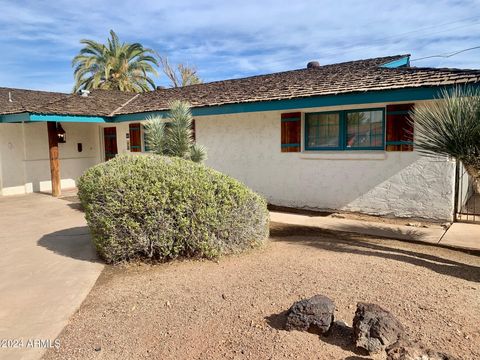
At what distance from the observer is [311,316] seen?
3.08 meters

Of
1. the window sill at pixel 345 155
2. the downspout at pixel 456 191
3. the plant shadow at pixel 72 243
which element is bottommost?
the plant shadow at pixel 72 243

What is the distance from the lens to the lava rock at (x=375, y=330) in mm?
2766

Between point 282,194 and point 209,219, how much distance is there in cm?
493

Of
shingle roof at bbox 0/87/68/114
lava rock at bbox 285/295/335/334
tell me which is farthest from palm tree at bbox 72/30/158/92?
lava rock at bbox 285/295/335/334

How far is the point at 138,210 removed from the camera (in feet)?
16.1

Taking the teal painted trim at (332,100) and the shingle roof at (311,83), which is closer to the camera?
the teal painted trim at (332,100)

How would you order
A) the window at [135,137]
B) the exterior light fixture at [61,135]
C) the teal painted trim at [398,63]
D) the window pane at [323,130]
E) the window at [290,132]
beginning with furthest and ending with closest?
the exterior light fixture at [61,135]
the window at [135,137]
the teal painted trim at [398,63]
the window at [290,132]
the window pane at [323,130]

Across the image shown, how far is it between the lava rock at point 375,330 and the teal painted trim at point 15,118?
1146cm

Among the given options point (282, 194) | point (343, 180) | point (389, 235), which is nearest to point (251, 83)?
point (282, 194)

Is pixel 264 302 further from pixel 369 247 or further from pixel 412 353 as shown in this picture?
pixel 369 247

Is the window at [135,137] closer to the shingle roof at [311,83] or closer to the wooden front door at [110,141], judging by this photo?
the shingle roof at [311,83]

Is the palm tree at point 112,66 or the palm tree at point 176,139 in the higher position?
the palm tree at point 112,66

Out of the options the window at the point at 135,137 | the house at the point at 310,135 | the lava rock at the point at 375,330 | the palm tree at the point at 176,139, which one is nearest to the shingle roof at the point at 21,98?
the house at the point at 310,135

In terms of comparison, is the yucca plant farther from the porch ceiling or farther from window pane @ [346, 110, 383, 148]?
the porch ceiling
